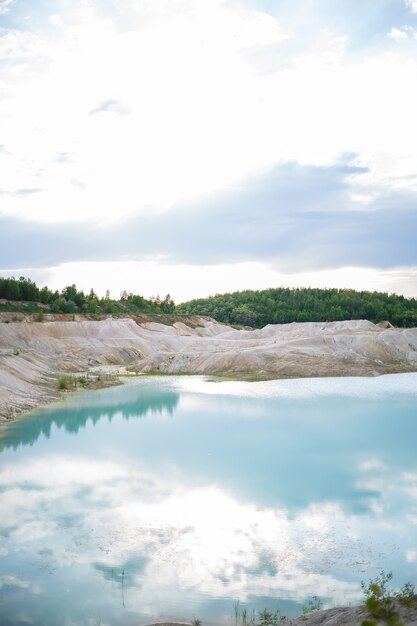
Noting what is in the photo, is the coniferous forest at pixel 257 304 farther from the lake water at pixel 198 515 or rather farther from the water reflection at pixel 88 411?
the lake water at pixel 198 515

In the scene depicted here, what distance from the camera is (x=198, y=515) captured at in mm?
16250

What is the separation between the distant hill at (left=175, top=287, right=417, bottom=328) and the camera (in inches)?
5281

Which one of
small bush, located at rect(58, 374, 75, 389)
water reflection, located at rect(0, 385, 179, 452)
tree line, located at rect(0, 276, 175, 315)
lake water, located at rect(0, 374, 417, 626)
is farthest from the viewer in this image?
tree line, located at rect(0, 276, 175, 315)

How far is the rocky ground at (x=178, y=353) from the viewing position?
57878mm

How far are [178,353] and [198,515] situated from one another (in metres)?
52.4

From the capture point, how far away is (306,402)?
39.5 meters

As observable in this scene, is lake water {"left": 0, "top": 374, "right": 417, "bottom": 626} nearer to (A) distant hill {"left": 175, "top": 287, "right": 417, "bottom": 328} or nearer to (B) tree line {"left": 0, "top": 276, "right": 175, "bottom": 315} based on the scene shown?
(B) tree line {"left": 0, "top": 276, "right": 175, "bottom": 315}

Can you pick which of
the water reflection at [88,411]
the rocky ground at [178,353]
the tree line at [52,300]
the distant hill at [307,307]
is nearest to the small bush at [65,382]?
the rocky ground at [178,353]

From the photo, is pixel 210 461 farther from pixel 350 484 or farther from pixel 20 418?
pixel 20 418

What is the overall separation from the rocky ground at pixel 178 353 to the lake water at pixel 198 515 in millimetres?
19720

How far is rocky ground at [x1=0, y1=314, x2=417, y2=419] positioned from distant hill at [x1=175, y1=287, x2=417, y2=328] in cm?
5304

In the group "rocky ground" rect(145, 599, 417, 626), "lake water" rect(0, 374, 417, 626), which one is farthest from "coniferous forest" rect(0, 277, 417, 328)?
"rocky ground" rect(145, 599, 417, 626)

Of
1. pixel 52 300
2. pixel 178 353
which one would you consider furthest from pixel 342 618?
pixel 52 300

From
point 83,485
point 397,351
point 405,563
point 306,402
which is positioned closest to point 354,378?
point 397,351
